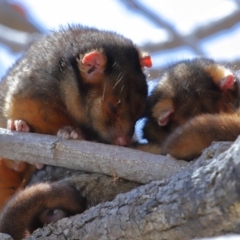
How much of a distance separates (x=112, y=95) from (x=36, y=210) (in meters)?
1.57

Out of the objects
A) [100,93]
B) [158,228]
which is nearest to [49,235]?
[158,228]

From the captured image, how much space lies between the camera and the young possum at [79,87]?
4.14 m

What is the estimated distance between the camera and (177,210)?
226cm

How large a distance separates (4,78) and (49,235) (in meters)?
2.22

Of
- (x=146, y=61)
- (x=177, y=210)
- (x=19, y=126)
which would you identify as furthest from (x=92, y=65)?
(x=177, y=210)

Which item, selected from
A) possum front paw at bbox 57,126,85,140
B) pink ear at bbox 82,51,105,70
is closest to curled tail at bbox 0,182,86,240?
possum front paw at bbox 57,126,85,140

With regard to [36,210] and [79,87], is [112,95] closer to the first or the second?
[79,87]

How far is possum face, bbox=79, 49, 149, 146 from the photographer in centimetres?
434

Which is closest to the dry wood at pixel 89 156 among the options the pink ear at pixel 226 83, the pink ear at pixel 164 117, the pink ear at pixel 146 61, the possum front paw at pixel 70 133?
the possum front paw at pixel 70 133

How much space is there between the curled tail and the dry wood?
22 centimetres

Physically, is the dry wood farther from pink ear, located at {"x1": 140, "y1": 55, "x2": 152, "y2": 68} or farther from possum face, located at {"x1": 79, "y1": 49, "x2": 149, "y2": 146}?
pink ear, located at {"x1": 140, "y1": 55, "x2": 152, "y2": 68}

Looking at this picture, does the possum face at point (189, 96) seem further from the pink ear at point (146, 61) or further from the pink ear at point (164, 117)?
the pink ear at point (146, 61)

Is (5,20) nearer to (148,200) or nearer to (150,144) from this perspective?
(150,144)

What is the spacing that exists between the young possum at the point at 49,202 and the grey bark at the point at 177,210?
233 mm
